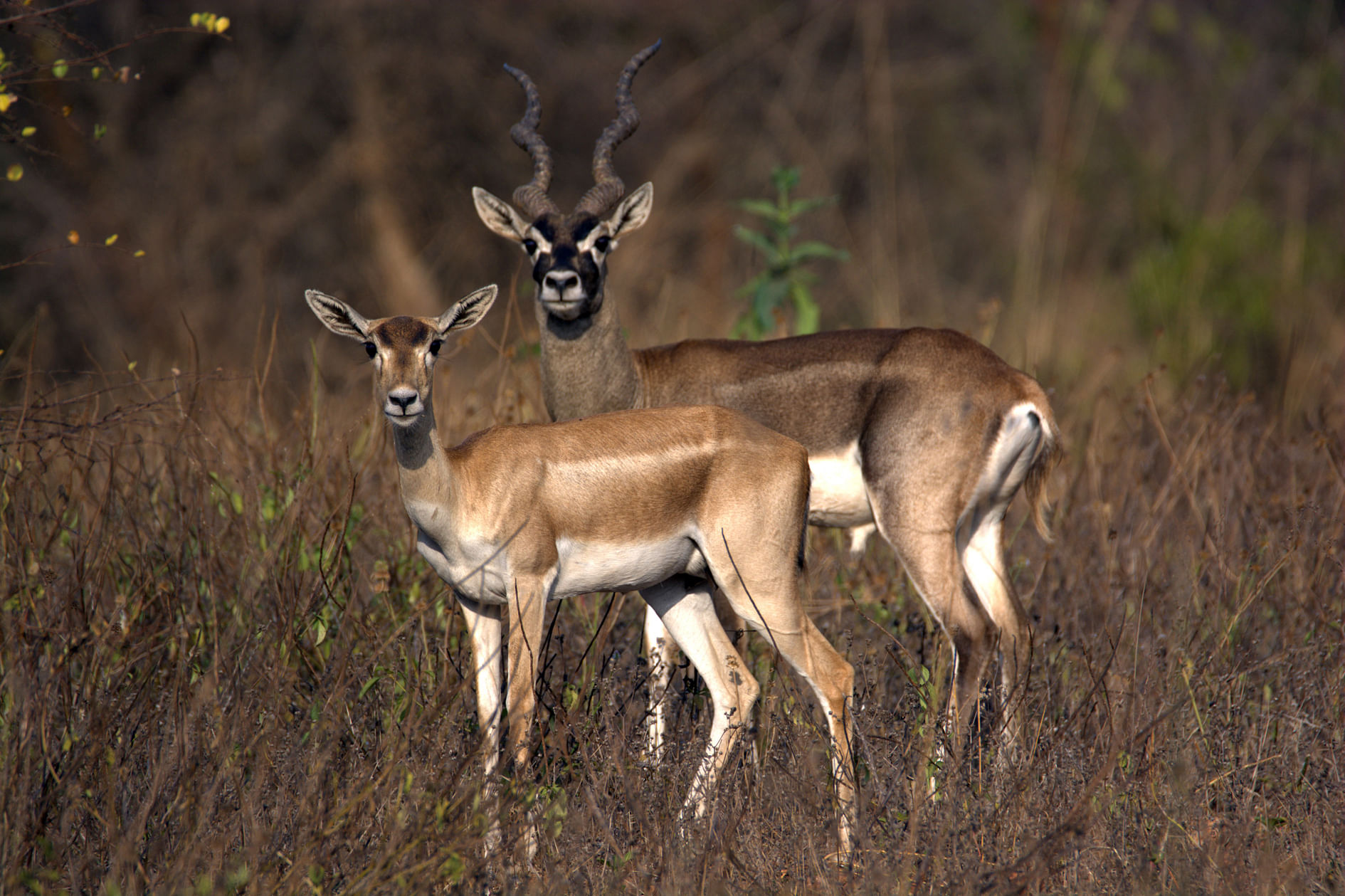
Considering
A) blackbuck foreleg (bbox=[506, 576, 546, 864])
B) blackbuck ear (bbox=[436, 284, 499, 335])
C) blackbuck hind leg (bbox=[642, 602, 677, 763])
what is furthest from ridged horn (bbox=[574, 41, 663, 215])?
blackbuck foreleg (bbox=[506, 576, 546, 864])

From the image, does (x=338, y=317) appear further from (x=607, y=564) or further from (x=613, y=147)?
(x=613, y=147)

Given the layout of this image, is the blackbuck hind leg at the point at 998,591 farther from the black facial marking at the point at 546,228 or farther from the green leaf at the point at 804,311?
the black facial marking at the point at 546,228

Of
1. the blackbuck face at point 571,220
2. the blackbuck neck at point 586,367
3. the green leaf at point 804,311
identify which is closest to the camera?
the blackbuck face at point 571,220

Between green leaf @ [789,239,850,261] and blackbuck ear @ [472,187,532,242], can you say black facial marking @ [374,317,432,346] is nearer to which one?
blackbuck ear @ [472,187,532,242]

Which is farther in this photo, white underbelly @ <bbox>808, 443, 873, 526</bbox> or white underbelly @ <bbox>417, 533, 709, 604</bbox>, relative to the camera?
white underbelly @ <bbox>808, 443, 873, 526</bbox>

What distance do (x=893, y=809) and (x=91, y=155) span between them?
12.8 m

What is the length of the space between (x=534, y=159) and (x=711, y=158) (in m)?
10.3

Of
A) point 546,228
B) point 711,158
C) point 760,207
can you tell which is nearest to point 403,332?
point 546,228

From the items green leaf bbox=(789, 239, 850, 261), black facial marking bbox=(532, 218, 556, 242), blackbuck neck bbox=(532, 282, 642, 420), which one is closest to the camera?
black facial marking bbox=(532, 218, 556, 242)

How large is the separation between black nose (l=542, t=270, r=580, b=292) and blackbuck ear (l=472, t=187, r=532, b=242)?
0.55m

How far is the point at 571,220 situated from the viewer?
18.4 ft

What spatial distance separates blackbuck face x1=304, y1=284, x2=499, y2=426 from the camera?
12.4 ft

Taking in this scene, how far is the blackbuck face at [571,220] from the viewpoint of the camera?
17.8 ft

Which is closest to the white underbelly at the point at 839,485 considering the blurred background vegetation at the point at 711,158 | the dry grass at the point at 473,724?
the dry grass at the point at 473,724
